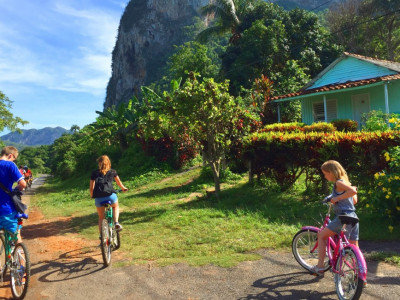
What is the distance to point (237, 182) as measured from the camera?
12562 mm

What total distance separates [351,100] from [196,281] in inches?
662

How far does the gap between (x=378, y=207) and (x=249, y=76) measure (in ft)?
73.7

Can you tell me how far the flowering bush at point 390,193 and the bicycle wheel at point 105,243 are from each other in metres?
4.91

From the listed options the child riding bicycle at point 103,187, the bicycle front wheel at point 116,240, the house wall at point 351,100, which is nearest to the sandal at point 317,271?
the child riding bicycle at point 103,187

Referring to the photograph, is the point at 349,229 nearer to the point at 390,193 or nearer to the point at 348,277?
the point at 348,277

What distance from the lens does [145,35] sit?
10550 cm

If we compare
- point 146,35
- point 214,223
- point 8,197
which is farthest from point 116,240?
point 146,35

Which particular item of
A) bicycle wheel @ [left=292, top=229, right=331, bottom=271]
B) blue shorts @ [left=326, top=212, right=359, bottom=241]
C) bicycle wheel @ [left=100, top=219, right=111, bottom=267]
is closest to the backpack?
bicycle wheel @ [left=100, top=219, right=111, bottom=267]

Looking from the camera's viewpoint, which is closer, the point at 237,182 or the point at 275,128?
the point at 237,182

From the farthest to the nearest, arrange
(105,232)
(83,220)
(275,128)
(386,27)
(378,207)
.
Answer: (386,27) < (275,128) < (83,220) < (378,207) < (105,232)

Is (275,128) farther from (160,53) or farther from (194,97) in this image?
(160,53)

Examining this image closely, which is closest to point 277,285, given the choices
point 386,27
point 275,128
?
point 275,128

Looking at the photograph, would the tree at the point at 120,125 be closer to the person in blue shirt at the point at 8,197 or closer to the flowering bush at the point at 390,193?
the flowering bush at the point at 390,193

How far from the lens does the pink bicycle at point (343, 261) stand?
3625 mm
